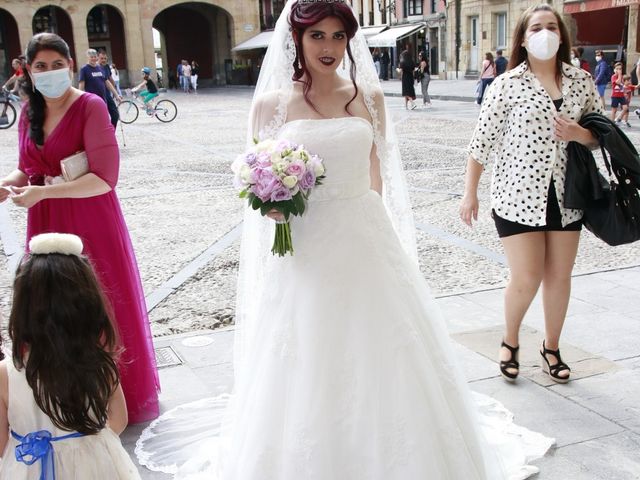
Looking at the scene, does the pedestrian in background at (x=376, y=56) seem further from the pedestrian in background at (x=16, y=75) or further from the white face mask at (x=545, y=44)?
the white face mask at (x=545, y=44)

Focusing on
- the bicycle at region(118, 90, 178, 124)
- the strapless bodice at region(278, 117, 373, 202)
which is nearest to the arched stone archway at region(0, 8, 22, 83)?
the bicycle at region(118, 90, 178, 124)

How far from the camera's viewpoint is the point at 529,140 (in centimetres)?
364

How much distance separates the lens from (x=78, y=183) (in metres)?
3.33

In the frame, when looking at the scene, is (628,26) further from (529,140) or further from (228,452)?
(228,452)

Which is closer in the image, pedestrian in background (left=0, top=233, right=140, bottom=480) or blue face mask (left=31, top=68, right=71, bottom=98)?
pedestrian in background (left=0, top=233, right=140, bottom=480)

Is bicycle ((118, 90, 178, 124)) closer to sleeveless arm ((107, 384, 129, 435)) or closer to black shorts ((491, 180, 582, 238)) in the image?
black shorts ((491, 180, 582, 238))

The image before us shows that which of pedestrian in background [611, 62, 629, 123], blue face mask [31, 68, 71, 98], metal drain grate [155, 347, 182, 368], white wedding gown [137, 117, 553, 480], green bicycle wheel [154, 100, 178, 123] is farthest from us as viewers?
green bicycle wheel [154, 100, 178, 123]

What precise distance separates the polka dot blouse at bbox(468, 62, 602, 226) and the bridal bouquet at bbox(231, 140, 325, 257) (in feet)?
4.26

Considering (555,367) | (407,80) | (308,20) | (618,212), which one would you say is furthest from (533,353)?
(407,80)

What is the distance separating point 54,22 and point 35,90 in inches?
1748

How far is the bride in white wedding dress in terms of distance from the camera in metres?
2.63

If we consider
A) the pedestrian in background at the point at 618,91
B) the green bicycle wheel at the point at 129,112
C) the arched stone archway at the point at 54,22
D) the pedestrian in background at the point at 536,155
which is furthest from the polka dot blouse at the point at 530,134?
the arched stone archway at the point at 54,22

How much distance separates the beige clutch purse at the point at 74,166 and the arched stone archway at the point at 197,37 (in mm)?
44117

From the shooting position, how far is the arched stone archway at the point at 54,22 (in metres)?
43.0
